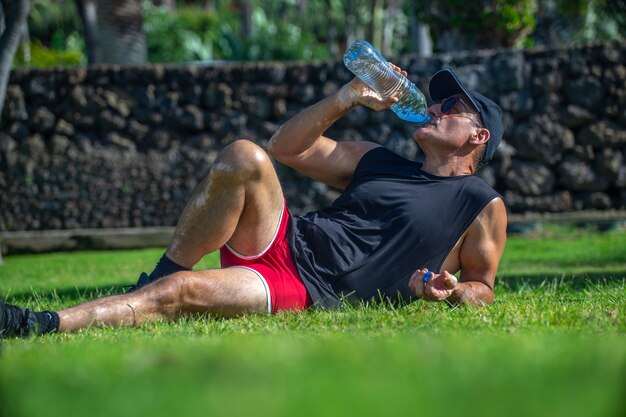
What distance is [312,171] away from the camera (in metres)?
5.82

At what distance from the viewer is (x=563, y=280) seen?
7320 mm

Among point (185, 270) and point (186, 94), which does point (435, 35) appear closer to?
point (186, 94)

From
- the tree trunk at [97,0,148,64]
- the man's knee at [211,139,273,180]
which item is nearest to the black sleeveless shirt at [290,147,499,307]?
the man's knee at [211,139,273,180]

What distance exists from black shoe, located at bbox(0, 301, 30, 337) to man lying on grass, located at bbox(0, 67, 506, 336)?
19cm

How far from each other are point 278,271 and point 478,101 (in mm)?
1615

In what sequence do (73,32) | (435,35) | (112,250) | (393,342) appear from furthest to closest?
(73,32) → (435,35) → (112,250) → (393,342)

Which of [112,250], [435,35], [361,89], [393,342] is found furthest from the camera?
[435,35]

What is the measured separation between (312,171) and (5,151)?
25.0 ft

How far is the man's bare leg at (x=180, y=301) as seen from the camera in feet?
15.7

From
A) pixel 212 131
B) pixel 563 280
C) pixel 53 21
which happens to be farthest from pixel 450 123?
pixel 53 21

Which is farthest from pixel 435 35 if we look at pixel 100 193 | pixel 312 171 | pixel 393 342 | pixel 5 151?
pixel 393 342

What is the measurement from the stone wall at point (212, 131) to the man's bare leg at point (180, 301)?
722 centimetres

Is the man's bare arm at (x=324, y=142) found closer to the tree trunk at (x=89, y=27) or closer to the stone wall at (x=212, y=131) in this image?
the stone wall at (x=212, y=131)

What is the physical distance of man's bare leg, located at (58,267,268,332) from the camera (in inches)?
189
